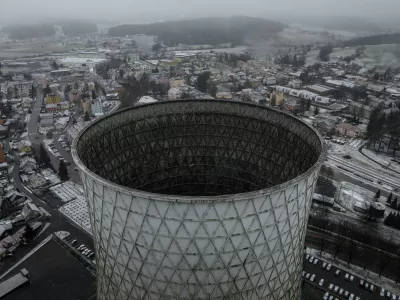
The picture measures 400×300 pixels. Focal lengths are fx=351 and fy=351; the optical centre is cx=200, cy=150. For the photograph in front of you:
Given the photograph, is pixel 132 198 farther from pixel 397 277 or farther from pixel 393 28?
pixel 393 28

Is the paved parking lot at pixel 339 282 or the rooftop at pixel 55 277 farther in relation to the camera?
the paved parking lot at pixel 339 282

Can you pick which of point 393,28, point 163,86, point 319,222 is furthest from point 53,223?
point 393,28

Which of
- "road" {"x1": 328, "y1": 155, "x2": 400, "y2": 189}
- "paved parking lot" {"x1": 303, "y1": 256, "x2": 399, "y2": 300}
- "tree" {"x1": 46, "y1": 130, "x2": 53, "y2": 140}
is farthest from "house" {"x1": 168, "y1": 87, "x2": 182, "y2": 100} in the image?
"paved parking lot" {"x1": 303, "y1": 256, "x2": 399, "y2": 300}

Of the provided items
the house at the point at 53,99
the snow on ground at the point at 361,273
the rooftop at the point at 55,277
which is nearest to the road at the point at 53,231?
the rooftop at the point at 55,277

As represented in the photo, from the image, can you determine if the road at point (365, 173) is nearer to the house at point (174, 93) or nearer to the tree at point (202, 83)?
the house at point (174, 93)

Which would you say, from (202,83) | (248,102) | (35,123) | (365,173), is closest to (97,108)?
(35,123)

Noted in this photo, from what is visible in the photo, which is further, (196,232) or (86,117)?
(86,117)

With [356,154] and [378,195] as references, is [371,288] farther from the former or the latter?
[356,154]
